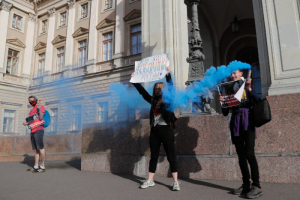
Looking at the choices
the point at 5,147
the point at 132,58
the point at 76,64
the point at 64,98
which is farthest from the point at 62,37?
the point at 5,147

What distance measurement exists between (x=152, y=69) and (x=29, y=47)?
85.8ft

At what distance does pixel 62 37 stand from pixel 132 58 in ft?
31.1

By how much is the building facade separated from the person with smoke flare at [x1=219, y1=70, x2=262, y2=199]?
421 cm

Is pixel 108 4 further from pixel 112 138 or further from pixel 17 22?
pixel 112 138

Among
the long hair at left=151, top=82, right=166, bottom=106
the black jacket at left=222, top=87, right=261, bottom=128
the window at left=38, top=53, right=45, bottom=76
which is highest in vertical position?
the window at left=38, top=53, right=45, bottom=76

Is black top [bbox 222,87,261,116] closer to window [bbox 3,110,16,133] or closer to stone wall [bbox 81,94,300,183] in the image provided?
stone wall [bbox 81,94,300,183]

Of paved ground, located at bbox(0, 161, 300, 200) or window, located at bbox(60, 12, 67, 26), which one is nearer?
paved ground, located at bbox(0, 161, 300, 200)

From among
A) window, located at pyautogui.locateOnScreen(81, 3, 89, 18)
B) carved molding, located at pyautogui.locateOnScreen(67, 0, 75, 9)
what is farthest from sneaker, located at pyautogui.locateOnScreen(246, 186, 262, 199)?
carved molding, located at pyautogui.locateOnScreen(67, 0, 75, 9)

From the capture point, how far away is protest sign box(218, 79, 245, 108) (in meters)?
3.50

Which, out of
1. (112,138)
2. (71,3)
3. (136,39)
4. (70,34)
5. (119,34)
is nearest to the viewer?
(112,138)

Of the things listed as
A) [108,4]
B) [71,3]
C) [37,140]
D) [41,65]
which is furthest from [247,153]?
[41,65]

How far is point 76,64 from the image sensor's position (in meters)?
23.0

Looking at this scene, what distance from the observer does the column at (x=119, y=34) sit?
19.5m

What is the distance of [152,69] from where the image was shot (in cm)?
440
